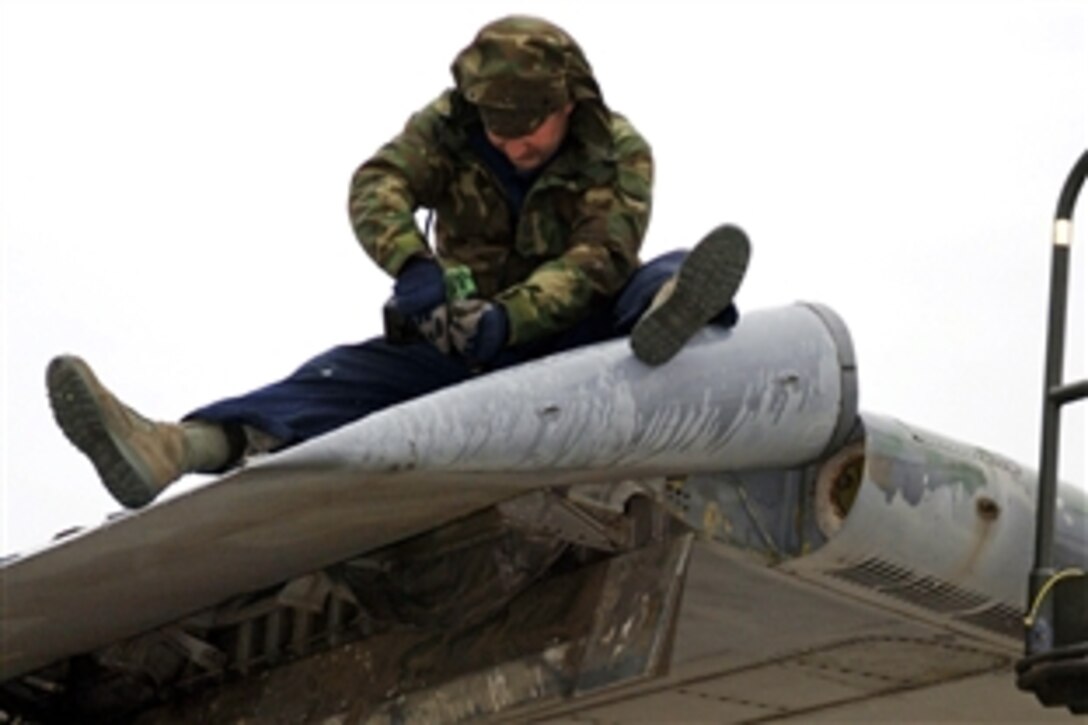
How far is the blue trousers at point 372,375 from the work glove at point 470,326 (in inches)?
7.9

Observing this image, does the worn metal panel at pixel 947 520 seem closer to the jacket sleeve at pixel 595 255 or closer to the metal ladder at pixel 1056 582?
the jacket sleeve at pixel 595 255

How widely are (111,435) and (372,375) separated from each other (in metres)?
1.68

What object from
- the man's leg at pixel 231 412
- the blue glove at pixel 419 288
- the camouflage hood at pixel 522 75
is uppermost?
the camouflage hood at pixel 522 75

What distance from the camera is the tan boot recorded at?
900 cm

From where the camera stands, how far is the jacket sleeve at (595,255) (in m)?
9.84

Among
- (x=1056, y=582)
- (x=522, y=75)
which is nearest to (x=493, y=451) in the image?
(x=522, y=75)

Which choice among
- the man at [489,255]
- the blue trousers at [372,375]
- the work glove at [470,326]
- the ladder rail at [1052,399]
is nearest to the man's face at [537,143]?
the man at [489,255]

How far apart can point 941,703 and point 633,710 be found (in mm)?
1526

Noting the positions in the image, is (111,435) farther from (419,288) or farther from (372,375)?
(372,375)

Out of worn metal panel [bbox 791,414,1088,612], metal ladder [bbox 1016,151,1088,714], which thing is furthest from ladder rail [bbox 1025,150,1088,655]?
worn metal panel [bbox 791,414,1088,612]

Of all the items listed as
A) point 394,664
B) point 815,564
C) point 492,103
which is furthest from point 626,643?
point 492,103

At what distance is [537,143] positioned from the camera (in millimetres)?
10258

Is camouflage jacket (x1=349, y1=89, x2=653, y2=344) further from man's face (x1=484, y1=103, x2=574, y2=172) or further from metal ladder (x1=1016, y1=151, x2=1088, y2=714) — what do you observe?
metal ladder (x1=1016, y1=151, x2=1088, y2=714)

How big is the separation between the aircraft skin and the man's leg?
0.28 metres
